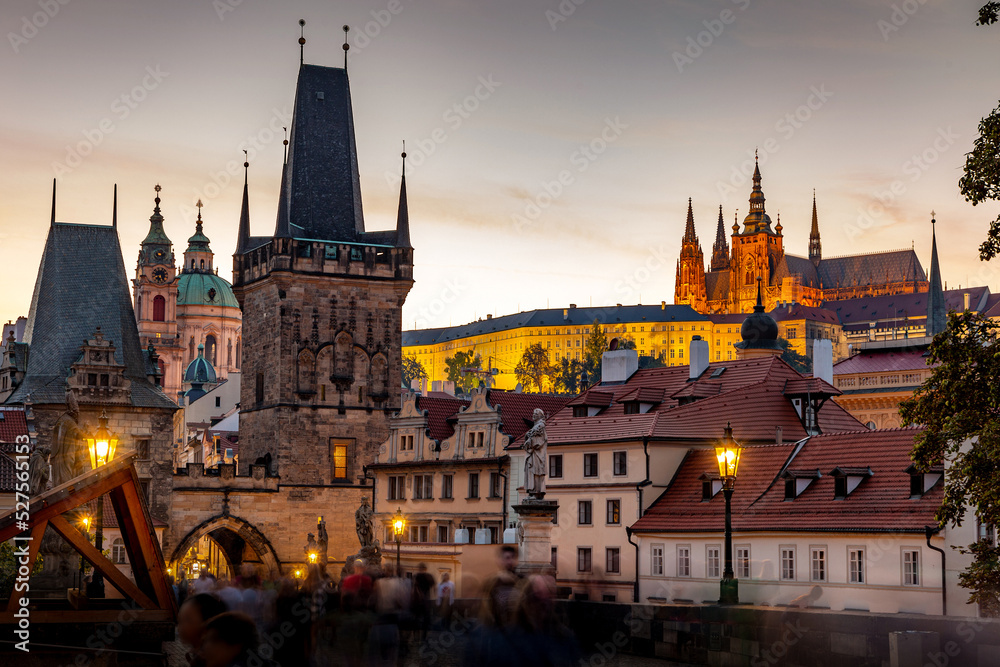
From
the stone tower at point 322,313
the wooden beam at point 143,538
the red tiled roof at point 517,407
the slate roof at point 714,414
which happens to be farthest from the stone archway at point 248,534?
the wooden beam at point 143,538

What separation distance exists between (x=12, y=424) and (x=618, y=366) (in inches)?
968

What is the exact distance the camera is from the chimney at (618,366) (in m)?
61.7

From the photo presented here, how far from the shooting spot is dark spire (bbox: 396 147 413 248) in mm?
74000

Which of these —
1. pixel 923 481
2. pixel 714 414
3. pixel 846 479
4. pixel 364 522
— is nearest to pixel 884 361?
pixel 714 414

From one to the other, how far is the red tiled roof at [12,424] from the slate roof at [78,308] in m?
2.99

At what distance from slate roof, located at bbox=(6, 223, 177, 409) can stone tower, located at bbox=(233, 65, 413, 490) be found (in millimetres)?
6416

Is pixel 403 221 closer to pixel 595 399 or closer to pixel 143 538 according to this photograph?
pixel 595 399

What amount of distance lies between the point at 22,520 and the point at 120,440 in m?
44.0

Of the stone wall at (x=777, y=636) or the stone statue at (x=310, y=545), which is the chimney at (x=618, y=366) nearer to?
the stone statue at (x=310, y=545)

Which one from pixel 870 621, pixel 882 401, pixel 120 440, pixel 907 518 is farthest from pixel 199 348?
pixel 870 621

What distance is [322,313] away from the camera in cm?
7175

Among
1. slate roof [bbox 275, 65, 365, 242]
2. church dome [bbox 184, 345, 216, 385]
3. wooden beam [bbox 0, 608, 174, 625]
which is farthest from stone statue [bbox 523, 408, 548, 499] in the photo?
church dome [bbox 184, 345, 216, 385]

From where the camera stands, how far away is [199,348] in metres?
197

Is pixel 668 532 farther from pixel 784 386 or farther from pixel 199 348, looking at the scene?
pixel 199 348
